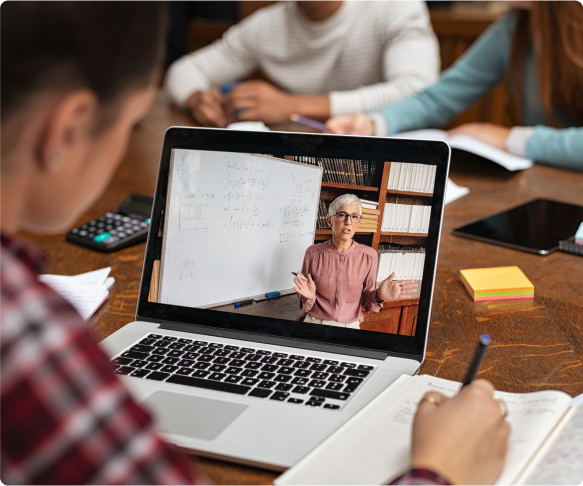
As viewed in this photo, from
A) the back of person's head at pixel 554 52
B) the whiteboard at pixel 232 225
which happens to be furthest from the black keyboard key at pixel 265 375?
the back of person's head at pixel 554 52

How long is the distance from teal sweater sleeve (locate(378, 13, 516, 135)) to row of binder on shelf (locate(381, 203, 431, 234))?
0.99 meters

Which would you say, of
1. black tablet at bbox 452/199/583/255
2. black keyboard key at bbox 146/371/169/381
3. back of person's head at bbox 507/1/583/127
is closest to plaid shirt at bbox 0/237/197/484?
black keyboard key at bbox 146/371/169/381

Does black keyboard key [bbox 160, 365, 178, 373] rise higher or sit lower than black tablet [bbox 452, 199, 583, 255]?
lower

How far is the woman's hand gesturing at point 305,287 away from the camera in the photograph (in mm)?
650

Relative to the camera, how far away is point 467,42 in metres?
3.07

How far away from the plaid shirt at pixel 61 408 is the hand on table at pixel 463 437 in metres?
0.18

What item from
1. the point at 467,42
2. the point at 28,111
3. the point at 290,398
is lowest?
the point at 290,398

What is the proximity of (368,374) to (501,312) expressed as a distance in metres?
0.25

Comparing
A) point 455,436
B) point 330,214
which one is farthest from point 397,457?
point 330,214

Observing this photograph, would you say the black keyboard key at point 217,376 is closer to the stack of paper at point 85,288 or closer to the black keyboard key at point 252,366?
the black keyboard key at point 252,366

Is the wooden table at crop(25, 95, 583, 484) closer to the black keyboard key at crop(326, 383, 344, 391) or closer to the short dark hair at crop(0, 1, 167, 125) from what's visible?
the black keyboard key at crop(326, 383, 344, 391)

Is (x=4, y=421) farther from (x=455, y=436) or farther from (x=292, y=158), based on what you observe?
(x=292, y=158)

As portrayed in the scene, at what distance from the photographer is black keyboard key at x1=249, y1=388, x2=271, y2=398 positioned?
0.56 m

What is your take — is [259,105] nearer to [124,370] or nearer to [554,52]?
[554,52]
